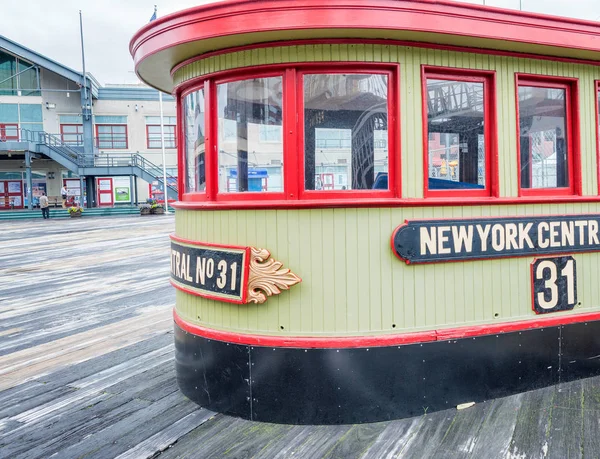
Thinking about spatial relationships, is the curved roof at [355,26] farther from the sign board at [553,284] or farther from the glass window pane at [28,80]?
the glass window pane at [28,80]

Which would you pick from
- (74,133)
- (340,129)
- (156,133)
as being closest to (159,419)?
(340,129)

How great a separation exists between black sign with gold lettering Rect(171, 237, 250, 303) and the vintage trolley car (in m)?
0.02

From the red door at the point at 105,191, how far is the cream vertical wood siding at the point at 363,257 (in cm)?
3766

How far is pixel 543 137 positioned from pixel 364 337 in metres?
2.34

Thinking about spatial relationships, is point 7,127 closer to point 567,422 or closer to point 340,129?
point 340,129

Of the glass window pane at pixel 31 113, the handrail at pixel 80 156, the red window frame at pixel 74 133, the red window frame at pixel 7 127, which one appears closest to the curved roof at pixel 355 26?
the handrail at pixel 80 156

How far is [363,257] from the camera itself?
3.90 metres

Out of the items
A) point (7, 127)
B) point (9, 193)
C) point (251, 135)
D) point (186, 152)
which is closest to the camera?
point (251, 135)

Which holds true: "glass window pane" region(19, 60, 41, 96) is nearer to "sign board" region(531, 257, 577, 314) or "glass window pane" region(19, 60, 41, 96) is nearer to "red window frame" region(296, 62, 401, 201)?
"red window frame" region(296, 62, 401, 201)

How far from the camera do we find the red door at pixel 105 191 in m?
39.3

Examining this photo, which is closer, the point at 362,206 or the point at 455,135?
the point at 362,206

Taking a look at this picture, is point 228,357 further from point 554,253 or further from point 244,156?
point 554,253

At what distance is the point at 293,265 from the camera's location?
3.90m

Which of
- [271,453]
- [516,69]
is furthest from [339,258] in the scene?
[516,69]
